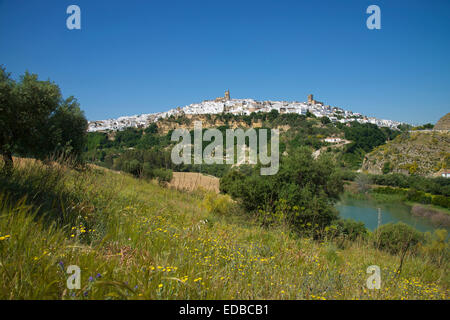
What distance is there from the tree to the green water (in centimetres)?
2482

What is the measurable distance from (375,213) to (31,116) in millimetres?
35719

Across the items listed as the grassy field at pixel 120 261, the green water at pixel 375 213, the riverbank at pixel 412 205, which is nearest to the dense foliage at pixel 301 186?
the grassy field at pixel 120 261

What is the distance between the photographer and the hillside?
40.2m

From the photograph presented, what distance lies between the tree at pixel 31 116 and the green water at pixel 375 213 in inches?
977

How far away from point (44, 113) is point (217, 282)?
488 inches

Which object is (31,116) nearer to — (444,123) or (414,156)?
(414,156)

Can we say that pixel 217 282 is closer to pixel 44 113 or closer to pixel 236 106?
pixel 44 113

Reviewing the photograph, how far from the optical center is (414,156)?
44.2m

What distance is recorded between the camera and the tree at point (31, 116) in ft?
29.4

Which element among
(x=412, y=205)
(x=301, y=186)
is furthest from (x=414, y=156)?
(x=301, y=186)

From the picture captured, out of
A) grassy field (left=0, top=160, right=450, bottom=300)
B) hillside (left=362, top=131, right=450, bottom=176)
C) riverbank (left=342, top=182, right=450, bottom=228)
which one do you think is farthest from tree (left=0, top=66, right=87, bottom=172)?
hillside (left=362, top=131, right=450, bottom=176)

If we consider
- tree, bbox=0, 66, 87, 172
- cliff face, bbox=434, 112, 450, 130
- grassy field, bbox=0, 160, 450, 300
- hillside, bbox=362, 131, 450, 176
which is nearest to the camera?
grassy field, bbox=0, 160, 450, 300

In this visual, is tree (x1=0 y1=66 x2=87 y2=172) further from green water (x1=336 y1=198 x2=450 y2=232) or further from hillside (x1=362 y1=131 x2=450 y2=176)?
hillside (x1=362 y1=131 x2=450 y2=176)

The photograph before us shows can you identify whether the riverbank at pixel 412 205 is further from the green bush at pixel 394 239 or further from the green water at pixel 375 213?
the green bush at pixel 394 239
